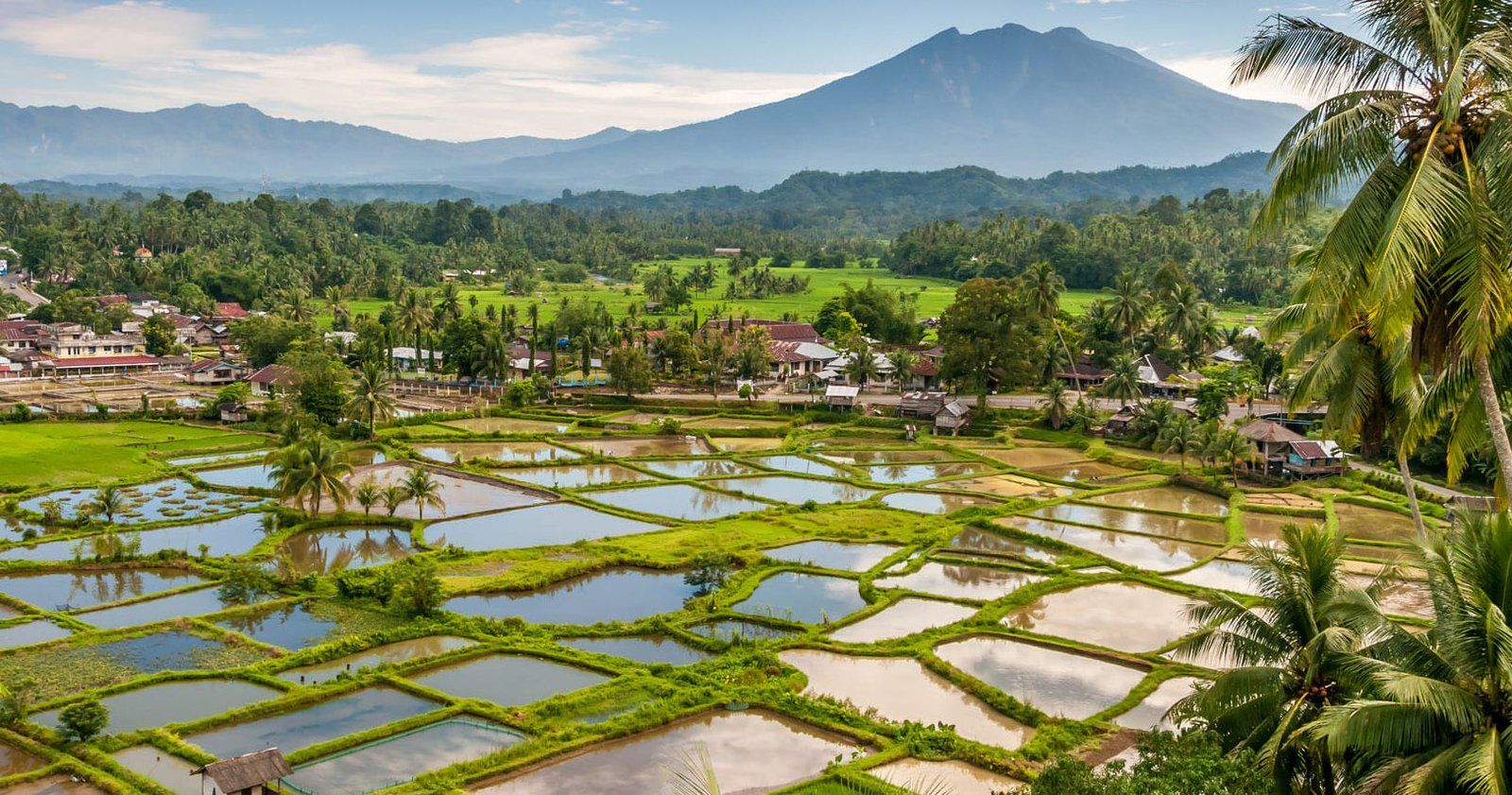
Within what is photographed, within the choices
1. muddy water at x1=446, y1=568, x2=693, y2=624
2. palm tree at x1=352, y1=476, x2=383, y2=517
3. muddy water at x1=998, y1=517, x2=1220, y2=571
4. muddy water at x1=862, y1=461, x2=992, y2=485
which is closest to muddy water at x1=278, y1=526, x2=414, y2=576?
palm tree at x1=352, y1=476, x2=383, y2=517

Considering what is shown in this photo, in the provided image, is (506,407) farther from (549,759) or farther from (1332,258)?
(1332,258)

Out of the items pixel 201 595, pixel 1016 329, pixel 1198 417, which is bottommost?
pixel 201 595

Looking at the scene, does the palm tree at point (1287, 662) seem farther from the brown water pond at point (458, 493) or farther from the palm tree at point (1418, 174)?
the brown water pond at point (458, 493)

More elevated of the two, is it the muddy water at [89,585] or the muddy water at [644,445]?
the muddy water at [644,445]

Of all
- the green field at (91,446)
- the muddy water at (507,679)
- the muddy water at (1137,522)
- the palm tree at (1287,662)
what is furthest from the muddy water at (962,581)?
the green field at (91,446)

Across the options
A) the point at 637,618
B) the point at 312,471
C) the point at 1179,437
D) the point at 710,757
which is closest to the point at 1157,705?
the point at 710,757

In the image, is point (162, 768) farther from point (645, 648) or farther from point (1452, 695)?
point (1452, 695)

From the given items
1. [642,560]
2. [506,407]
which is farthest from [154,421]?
[642,560]
